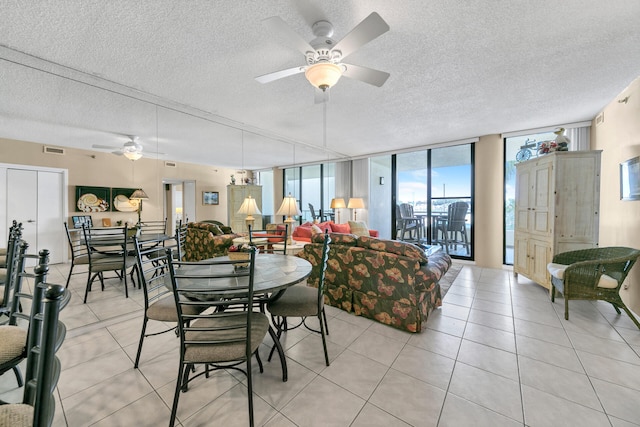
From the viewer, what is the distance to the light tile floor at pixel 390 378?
1443 mm

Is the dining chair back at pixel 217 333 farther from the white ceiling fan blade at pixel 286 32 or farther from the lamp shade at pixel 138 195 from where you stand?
the lamp shade at pixel 138 195

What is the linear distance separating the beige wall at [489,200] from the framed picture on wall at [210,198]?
5180 millimetres

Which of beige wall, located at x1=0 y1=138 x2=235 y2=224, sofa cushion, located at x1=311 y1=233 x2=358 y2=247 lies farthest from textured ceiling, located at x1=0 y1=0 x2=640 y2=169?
sofa cushion, located at x1=311 y1=233 x2=358 y2=247

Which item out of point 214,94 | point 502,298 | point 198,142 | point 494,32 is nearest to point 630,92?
point 494,32

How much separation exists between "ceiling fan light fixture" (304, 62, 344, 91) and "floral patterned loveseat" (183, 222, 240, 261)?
9.11 ft

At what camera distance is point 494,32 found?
6.34ft

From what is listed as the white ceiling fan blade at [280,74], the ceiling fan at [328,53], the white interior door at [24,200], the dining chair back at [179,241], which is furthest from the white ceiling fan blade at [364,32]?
the white interior door at [24,200]

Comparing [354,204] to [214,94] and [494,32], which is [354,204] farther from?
[494,32]

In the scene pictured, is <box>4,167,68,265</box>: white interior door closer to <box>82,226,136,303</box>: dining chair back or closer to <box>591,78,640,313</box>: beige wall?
<box>82,226,136,303</box>: dining chair back

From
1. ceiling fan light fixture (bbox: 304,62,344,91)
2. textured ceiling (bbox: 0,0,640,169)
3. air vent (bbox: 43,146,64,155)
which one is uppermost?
textured ceiling (bbox: 0,0,640,169)

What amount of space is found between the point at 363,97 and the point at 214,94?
6.05 ft

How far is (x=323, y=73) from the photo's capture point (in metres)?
1.82

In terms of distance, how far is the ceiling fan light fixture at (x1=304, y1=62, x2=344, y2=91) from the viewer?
1.80m

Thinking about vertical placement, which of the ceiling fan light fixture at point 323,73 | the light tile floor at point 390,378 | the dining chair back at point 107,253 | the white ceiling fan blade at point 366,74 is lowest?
the light tile floor at point 390,378
